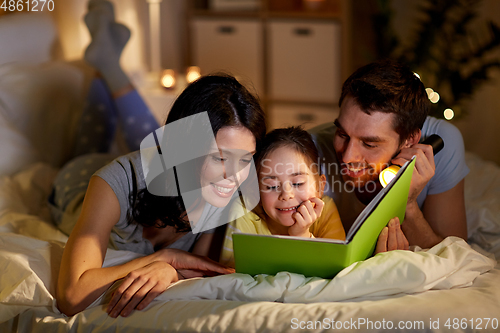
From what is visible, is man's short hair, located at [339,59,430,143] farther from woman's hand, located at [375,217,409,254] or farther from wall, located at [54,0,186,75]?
wall, located at [54,0,186,75]

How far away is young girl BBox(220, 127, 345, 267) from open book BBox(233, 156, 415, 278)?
0.43 ft

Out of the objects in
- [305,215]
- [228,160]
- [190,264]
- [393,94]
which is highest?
[393,94]

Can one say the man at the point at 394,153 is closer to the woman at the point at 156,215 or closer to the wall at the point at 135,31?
the woman at the point at 156,215

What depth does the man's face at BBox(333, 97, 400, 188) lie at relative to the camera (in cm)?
115

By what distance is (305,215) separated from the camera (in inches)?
41.0

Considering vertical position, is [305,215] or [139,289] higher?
[305,215]

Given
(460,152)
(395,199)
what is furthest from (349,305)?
(460,152)

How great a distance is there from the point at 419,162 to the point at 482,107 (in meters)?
1.86

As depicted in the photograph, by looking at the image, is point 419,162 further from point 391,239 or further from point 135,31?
point 135,31

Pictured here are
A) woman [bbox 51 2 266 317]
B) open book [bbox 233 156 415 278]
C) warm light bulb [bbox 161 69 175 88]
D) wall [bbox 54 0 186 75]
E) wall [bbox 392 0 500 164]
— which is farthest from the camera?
wall [bbox 392 0 500 164]

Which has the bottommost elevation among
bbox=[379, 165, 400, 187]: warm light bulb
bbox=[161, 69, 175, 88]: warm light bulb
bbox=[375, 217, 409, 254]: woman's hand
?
bbox=[375, 217, 409, 254]: woman's hand

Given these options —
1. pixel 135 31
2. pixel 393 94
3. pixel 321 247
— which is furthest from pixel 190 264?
pixel 135 31

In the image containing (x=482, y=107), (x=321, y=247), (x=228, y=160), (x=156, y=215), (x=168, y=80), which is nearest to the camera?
(x=321, y=247)

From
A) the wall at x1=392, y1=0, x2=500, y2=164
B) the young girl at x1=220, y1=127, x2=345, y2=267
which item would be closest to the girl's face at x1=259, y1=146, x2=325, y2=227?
the young girl at x1=220, y1=127, x2=345, y2=267
